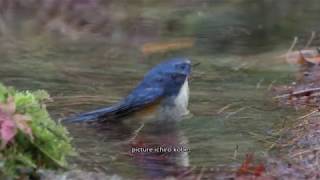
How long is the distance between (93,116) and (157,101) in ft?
1.28

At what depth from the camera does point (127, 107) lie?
4945mm

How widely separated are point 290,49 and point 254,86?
1795mm

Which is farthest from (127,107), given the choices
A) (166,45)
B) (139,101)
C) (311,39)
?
(311,39)

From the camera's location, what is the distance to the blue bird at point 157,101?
4.93 meters

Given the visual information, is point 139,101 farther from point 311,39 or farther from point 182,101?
point 311,39

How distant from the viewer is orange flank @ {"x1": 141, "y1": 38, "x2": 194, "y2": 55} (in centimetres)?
808

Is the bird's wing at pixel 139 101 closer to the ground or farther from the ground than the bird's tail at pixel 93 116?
farther from the ground

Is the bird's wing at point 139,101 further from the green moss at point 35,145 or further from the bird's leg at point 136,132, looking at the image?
the green moss at point 35,145

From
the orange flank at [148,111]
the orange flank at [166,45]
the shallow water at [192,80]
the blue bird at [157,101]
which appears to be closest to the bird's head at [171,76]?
the blue bird at [157,101]

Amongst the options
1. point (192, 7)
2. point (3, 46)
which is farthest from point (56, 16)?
point (3, 46)

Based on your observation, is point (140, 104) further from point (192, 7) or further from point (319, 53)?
point (192, 7)

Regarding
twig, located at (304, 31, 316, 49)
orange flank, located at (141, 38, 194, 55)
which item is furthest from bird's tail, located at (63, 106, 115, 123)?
twig, located at (304, 31, 316, 49)

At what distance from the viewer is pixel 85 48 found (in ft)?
27.1

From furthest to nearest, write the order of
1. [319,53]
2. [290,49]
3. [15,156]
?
1. [290,49]
2. [319,53]
3. [15,156]
